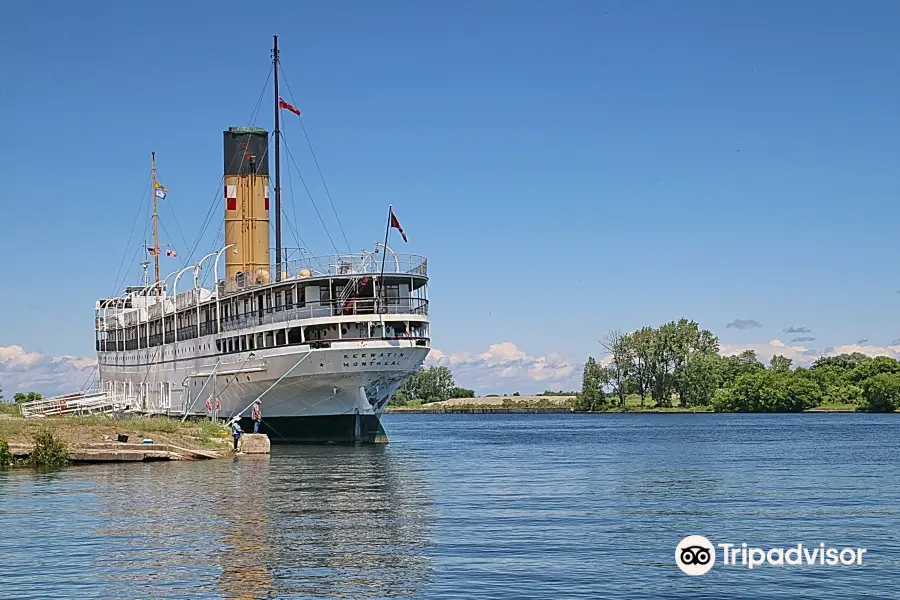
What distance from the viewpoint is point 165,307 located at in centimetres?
7156

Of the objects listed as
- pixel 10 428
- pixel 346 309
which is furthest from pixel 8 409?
pixel 346 309

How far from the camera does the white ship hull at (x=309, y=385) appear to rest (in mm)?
52531

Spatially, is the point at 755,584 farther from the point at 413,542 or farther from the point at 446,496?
the point at 446,496

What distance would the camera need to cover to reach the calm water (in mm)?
19500

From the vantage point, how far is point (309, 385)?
54188 mm

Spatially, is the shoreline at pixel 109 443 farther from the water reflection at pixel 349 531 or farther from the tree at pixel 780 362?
the tree at pixel 780 362

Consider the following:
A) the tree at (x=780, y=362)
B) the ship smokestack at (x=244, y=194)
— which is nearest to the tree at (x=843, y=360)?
the tree at (x=780, y=362)

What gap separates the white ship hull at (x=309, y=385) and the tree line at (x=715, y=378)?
94008mm

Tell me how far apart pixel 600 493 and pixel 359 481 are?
8481mm

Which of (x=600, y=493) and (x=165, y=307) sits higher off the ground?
(x=165, y=307)

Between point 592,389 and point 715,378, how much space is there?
74.8ft

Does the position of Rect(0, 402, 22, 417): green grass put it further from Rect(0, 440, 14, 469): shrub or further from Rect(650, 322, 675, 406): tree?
Rect(650, 322, 675, 406): tree

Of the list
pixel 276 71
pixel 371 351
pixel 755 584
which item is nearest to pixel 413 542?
pixel 755 584

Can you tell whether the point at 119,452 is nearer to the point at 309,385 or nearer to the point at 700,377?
the point at 309,385
